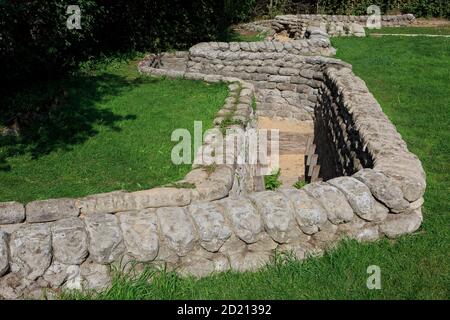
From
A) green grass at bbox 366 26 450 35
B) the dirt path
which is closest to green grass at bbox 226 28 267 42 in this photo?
green grass at bbox 366 26 450 35


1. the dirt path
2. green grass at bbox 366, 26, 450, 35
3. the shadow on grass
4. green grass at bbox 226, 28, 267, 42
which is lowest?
the dirt path

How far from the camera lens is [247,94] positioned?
9750mm

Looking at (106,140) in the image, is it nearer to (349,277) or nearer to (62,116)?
(62,116)

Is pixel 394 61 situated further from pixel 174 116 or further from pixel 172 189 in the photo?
pixel 172 189

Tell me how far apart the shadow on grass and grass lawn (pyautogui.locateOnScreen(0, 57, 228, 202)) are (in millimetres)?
17

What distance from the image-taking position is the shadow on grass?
7602mm

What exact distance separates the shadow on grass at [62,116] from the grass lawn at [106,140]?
17 millimetres

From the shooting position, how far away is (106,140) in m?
7.79

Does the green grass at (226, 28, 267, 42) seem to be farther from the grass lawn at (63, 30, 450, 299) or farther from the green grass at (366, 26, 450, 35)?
the grass lawn at (63, 30, 450, 299)

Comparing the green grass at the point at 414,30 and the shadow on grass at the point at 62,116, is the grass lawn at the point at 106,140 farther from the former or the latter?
the green grass at the point at 414,30

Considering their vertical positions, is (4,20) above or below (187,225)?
above

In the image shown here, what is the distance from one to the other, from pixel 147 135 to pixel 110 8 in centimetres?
921

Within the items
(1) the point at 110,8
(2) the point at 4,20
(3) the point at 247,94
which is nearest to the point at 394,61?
(3) the point at 247,94

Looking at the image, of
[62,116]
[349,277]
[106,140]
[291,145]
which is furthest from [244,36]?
[349,277]
